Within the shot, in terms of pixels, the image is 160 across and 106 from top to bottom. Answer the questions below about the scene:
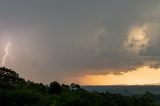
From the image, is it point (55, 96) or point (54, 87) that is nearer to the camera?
point (55, 96)

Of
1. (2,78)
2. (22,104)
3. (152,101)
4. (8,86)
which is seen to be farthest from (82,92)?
(2,78)

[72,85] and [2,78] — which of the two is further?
[2,78]

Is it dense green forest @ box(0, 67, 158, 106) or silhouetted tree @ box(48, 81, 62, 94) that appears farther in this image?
silhouetted tree @ box(48, 81, 62, 94)

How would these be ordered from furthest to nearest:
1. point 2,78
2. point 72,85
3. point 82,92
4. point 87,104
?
1. point 2,78
2. point 72,85
3. point 82,92
4. point 87,104

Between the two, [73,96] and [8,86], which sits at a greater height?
[8,86]

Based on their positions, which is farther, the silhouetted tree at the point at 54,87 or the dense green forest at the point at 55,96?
the silhouetted tree at the point at 54,87

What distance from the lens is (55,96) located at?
6056cm

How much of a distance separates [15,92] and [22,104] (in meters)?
4.03

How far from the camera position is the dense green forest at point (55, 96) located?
160ft

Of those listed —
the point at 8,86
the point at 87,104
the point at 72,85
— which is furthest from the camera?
the point at 8,86

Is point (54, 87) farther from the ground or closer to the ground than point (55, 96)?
farther from the ground

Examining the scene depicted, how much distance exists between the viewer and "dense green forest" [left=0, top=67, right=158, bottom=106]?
48.6m

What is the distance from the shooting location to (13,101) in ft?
213

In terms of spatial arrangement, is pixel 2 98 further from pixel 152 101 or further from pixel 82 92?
pixel 152 101
